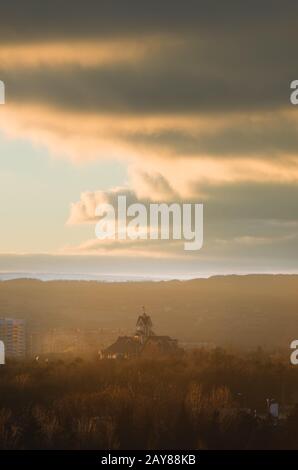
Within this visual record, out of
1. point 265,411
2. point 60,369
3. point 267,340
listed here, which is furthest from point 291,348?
point 265,411

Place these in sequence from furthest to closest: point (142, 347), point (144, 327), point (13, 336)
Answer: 1. point (13, 336)
2. point (144, 327)
3. point (142, 347)

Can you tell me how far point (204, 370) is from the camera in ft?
402

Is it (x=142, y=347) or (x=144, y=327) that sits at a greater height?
(x=144, y=327)

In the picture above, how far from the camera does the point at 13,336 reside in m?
181

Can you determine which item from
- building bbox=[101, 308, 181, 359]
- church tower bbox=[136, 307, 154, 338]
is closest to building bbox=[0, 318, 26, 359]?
church tower bbox=[136, 307, 154, 338]

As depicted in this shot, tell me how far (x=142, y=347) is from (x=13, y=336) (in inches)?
1732

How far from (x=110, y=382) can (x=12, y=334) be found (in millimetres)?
70306

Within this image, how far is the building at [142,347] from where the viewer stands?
138 meters

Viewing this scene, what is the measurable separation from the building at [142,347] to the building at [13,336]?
24249 millimetres

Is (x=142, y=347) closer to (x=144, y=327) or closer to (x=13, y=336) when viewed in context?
(x=144, y=327)

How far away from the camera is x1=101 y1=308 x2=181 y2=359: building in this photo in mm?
137837

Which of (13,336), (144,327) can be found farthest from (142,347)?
(13,336)

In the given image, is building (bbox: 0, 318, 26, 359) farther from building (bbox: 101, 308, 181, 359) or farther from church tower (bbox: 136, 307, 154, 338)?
building (bbox: 101, 308, 181, 359)

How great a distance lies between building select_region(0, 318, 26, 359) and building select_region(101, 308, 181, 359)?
24.2m
